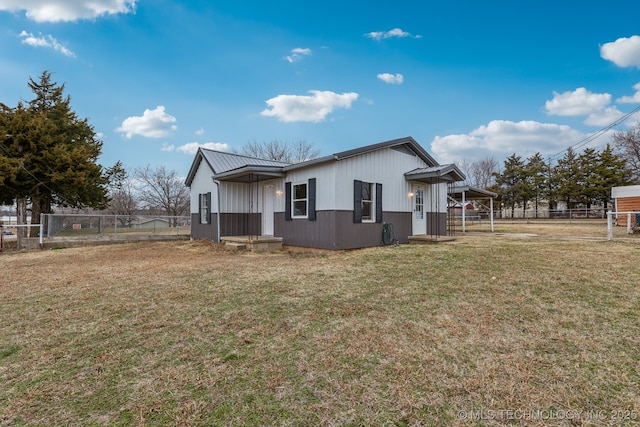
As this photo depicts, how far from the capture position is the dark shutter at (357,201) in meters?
8.91

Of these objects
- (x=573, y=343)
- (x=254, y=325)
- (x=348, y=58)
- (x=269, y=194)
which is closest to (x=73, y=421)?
(x=254, y=325)

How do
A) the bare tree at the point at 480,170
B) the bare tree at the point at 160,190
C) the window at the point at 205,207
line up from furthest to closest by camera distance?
1. the bare tree at the point at 480,170
2. the bare tree at the point at 160,190
3. the window at the point at 205,207

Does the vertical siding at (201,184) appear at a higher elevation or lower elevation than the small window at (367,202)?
higher

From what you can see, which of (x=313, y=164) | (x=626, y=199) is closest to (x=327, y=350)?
(x=313, y=164)

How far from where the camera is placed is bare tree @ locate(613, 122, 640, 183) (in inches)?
1189

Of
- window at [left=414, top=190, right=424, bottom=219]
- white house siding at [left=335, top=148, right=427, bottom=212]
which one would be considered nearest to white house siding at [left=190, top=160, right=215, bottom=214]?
white house siding at [left=335, top=148, right=427, bottom=212]

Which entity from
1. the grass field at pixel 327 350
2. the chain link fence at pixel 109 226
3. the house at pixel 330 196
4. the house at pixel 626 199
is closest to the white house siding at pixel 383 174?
the house at pixel 330 196

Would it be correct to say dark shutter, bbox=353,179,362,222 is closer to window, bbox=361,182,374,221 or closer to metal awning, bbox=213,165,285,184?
window, bbox=361,182,374,221

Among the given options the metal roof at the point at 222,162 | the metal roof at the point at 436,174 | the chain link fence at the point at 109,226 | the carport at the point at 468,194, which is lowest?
the chain link fence at the point at 109,226

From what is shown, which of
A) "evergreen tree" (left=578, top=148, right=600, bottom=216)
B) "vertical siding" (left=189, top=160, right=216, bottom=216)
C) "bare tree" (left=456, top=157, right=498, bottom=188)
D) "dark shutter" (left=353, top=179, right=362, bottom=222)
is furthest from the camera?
"bare tree" (left=456, top=157, right=498, bottom=188)

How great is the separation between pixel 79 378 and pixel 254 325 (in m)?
1.47

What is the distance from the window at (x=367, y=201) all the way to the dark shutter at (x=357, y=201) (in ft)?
0.96

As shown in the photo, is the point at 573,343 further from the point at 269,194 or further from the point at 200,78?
the point at 200,78

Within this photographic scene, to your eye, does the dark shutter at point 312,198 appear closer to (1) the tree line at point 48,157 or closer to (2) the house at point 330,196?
(2) the house at point 330,196
